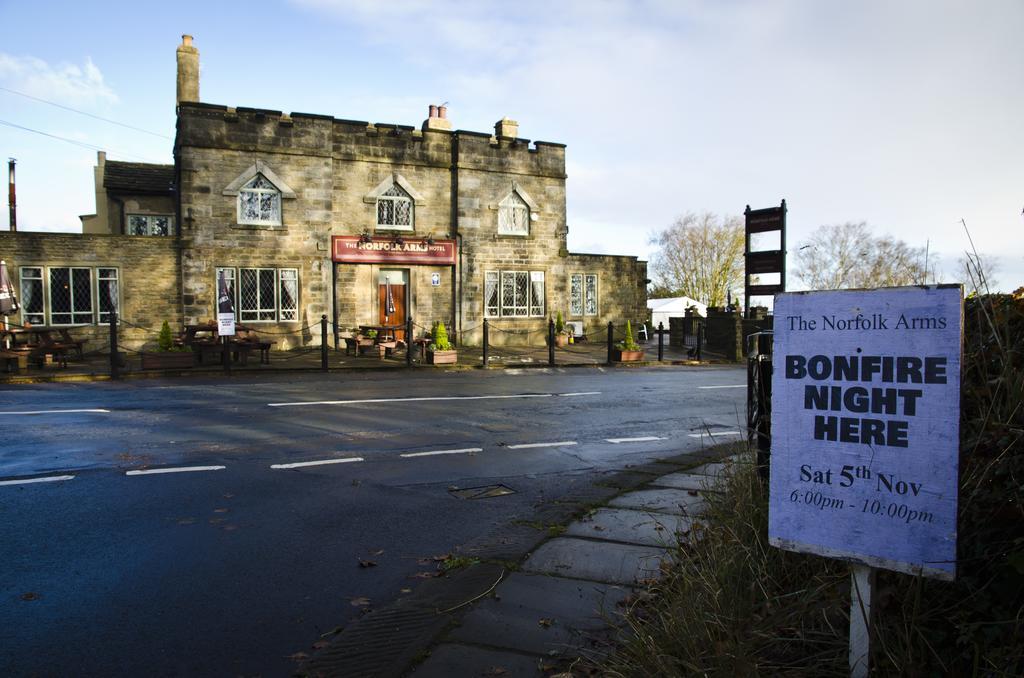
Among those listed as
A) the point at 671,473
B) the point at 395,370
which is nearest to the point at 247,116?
the point at 395,370

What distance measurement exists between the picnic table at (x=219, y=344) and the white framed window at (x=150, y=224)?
35.8 feet

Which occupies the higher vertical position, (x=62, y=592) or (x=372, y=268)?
(x=372, y=268)

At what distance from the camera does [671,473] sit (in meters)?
7.11

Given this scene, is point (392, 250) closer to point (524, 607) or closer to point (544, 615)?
point (524, 607)

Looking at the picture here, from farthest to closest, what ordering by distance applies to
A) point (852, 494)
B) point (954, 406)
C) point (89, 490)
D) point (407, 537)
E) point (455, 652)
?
point (89, 490)
point (407, 537)
point (455, 652)
point (852, 494)
point (954, 406)

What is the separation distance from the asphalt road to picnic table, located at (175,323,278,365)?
4.94m

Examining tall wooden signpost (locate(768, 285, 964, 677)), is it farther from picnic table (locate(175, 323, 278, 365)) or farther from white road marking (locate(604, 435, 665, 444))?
picnic table (locate(175, 323, 278, 365))

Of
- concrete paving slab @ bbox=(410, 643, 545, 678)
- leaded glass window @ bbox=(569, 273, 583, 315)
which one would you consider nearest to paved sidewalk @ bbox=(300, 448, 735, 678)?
concrete paving slab @ bbox=(410, 643, 545, 678)

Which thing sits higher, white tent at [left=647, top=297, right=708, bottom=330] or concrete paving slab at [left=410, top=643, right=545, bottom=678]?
white tent at [left=647, top=297, right=708, bottom=330]

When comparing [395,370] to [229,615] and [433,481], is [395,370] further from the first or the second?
[229,615]

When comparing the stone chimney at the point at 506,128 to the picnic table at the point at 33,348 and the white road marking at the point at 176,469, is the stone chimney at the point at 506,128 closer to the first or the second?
the picnic table at the point at 33,348

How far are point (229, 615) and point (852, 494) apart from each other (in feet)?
10.7

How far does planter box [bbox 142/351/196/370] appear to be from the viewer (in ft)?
54.6

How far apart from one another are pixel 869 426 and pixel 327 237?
2337 centimetres
